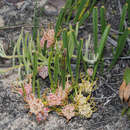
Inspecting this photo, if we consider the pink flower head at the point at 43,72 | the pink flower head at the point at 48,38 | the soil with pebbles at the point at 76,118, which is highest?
the pink flower head at the point at 48,38

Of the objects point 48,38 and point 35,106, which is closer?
point 35,106

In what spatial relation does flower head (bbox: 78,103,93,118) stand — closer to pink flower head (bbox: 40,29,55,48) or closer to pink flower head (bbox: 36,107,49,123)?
pink flower head (bbox: 36,107,49,123)

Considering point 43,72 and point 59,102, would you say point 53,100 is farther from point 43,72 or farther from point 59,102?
point 43,72

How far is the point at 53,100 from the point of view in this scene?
0.99m

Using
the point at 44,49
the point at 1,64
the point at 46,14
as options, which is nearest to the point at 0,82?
the point at 1,64

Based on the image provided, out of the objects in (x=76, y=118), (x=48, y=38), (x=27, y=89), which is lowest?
(x=76, y=118)

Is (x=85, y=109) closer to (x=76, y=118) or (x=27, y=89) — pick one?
(x=76, y=118)

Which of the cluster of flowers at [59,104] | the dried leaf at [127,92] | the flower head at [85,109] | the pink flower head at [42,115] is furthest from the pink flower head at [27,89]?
the dried leaf at [127,92]

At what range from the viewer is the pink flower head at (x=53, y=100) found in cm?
99

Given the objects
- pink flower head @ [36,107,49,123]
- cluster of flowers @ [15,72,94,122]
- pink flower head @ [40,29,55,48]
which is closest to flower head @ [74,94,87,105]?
cluster of flowers @ [15,72,94,122]

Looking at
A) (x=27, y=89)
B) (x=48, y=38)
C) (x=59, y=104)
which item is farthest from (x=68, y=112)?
(x=48, y=38)

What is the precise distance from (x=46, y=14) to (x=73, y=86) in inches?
20.4

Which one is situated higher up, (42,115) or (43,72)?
(43,72)

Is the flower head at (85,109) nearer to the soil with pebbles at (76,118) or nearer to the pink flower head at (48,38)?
the soil with pebbles at (76,118)
